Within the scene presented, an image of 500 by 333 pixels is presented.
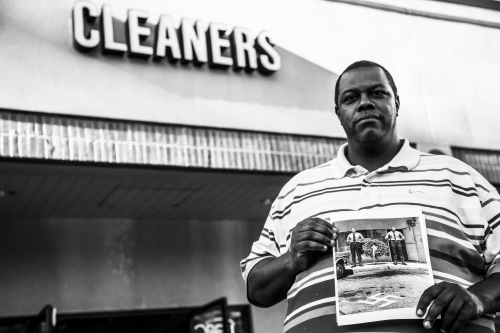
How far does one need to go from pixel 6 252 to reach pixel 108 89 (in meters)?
2.20

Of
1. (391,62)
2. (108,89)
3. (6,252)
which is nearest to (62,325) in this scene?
(6,252)

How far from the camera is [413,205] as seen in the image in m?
1.38

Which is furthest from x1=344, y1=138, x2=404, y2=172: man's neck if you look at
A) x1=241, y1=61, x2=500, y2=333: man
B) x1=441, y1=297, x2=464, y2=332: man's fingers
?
x1=441, y1=297, x2=464, y2=332: man's fingers

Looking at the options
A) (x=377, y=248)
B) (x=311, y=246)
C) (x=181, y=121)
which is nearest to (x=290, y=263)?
(x=311, y=246)

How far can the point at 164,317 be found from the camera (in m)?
6.49

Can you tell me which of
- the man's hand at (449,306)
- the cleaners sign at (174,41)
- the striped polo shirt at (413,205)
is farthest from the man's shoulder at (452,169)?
the cleaners sign at (174,41)

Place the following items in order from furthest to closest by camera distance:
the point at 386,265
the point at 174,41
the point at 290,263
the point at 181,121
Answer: the point at 174,41 → the point at 181,121 → the point at 290,263 → the point at 386,265

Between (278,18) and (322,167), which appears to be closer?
(322,167)

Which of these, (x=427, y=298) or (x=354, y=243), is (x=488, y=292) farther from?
(x=354, y=243)

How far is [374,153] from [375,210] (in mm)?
232

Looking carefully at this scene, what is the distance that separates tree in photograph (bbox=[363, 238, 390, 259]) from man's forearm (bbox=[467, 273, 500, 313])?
0.60 feet

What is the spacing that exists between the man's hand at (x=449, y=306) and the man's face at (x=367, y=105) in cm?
42

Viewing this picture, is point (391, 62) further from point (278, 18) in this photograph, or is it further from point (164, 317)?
point (164, 317)

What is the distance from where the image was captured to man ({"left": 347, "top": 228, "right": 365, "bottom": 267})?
1320 mm
